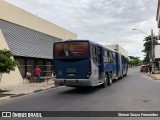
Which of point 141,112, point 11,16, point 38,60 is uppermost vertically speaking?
point 11,16

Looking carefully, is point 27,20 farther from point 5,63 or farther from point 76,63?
point 76,63

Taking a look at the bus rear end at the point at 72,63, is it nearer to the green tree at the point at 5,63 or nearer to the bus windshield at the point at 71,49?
the bus windshield at the point at 71,49

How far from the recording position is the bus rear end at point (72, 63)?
18562mm

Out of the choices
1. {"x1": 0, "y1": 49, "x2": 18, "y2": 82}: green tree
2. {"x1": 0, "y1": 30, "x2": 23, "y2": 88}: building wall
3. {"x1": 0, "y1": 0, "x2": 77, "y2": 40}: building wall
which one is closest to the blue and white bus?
{"x1": 0, "y1": 49, "x2": 18, "y2": 82}: green tree

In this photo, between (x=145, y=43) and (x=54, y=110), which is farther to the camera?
(x=145, y=43)

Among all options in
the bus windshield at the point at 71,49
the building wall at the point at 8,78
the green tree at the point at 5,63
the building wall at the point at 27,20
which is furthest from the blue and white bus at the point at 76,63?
the building wall at the point at 27,20

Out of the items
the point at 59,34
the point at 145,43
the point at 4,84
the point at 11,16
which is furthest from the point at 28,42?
the point at 145,43

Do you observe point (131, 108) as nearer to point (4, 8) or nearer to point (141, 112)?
point (141, 112)

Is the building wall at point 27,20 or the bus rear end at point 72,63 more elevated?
the building wall at point 27,20

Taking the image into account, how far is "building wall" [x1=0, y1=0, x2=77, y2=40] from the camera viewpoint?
1083 inches

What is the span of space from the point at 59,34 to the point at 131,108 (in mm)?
33656

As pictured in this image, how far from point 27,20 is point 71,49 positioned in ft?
49.1

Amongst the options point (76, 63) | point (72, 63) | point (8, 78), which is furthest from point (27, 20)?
point (76, 63)

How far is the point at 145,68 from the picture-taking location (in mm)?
70062
